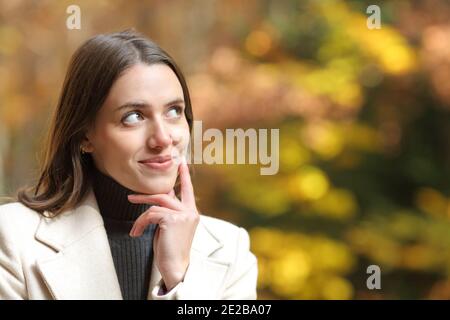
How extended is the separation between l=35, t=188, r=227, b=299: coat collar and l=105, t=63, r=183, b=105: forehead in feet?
0.75

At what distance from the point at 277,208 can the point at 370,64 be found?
2.37 feet

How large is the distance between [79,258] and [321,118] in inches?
75.6

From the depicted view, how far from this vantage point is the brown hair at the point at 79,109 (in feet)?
4.59

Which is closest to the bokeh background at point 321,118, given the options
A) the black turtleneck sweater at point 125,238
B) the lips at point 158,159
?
the black turtleneck sweater at point 125,238

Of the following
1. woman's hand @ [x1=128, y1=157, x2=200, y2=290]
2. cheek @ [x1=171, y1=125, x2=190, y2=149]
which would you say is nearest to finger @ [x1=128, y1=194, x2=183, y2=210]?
woman's hand @ [x1=128, y1=157, x2=200, y2=290]

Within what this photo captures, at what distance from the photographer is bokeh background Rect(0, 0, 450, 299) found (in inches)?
124

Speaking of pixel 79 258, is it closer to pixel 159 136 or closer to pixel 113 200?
pixel 113 200

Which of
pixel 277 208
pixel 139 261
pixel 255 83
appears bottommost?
pixel 277 208

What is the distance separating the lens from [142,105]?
1.39 m

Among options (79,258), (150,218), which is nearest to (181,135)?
(150,218)

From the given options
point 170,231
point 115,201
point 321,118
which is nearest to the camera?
point 170,231

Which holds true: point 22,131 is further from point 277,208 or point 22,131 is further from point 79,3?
point 277,208

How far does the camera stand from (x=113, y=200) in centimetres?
149
